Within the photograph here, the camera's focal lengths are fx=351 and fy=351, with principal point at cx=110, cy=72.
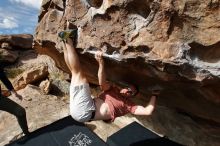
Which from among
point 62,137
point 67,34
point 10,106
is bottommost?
point 62,137

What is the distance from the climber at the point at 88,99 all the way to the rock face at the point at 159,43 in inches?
7.5

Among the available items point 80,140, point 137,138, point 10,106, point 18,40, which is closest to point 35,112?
point 10,106

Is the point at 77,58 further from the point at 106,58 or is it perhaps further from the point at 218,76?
the point at 218,76

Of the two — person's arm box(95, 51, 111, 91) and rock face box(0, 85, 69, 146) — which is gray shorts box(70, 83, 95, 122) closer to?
person's arm box(95, 51, 111, 91)

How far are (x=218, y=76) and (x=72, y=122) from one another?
4.59 metres

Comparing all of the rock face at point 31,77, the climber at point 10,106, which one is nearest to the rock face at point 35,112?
the rock face at point 31,77

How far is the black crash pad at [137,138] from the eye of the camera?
715 centimetres

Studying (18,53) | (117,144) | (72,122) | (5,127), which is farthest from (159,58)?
(18,53)

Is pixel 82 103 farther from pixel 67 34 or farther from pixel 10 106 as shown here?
pixel 10 106

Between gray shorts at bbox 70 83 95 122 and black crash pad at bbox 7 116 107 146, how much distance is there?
5.31 feet

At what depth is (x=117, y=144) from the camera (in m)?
7.27

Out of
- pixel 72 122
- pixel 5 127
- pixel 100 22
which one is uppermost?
pixel 100 22

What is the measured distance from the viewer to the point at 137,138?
24.3 ft

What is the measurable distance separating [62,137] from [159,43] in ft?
12.9
